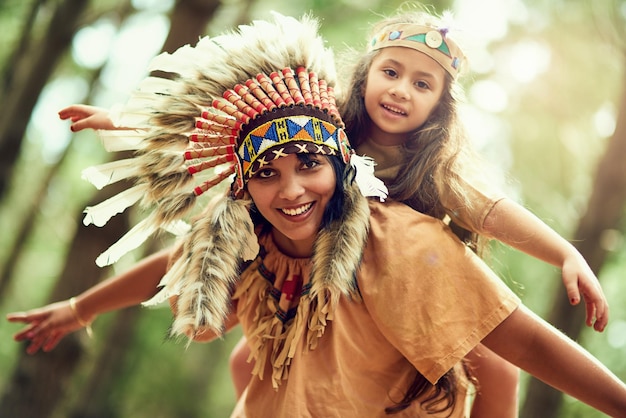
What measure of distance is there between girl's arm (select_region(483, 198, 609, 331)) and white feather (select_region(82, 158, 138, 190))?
133 cm

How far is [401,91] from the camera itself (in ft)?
8.30

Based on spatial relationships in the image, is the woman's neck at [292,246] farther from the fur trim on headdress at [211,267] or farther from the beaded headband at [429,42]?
the beaded headband at [429,42]

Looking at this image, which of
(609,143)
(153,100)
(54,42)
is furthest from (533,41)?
(153,100)

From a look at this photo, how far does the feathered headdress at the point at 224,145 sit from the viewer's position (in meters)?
2.24

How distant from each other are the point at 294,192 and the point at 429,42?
886 mm

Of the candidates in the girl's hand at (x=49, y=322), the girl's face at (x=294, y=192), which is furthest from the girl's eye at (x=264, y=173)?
the girl's hand at (x=49, y=322)

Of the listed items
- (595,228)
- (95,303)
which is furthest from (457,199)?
(595,228)

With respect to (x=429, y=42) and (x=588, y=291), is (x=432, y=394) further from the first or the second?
(x=429, y=42)

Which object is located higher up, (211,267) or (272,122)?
(272,122)

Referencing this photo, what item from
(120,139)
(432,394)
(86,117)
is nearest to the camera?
(432,394)

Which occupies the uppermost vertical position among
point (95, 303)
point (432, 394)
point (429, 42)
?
point (429, 42)

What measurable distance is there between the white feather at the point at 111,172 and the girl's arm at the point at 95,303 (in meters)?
0.46

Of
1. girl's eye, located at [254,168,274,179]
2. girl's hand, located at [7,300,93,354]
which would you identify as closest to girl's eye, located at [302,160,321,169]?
→ girl's eye, located at [254,168,274,179]

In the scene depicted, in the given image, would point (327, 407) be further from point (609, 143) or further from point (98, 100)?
point (98, 100)
